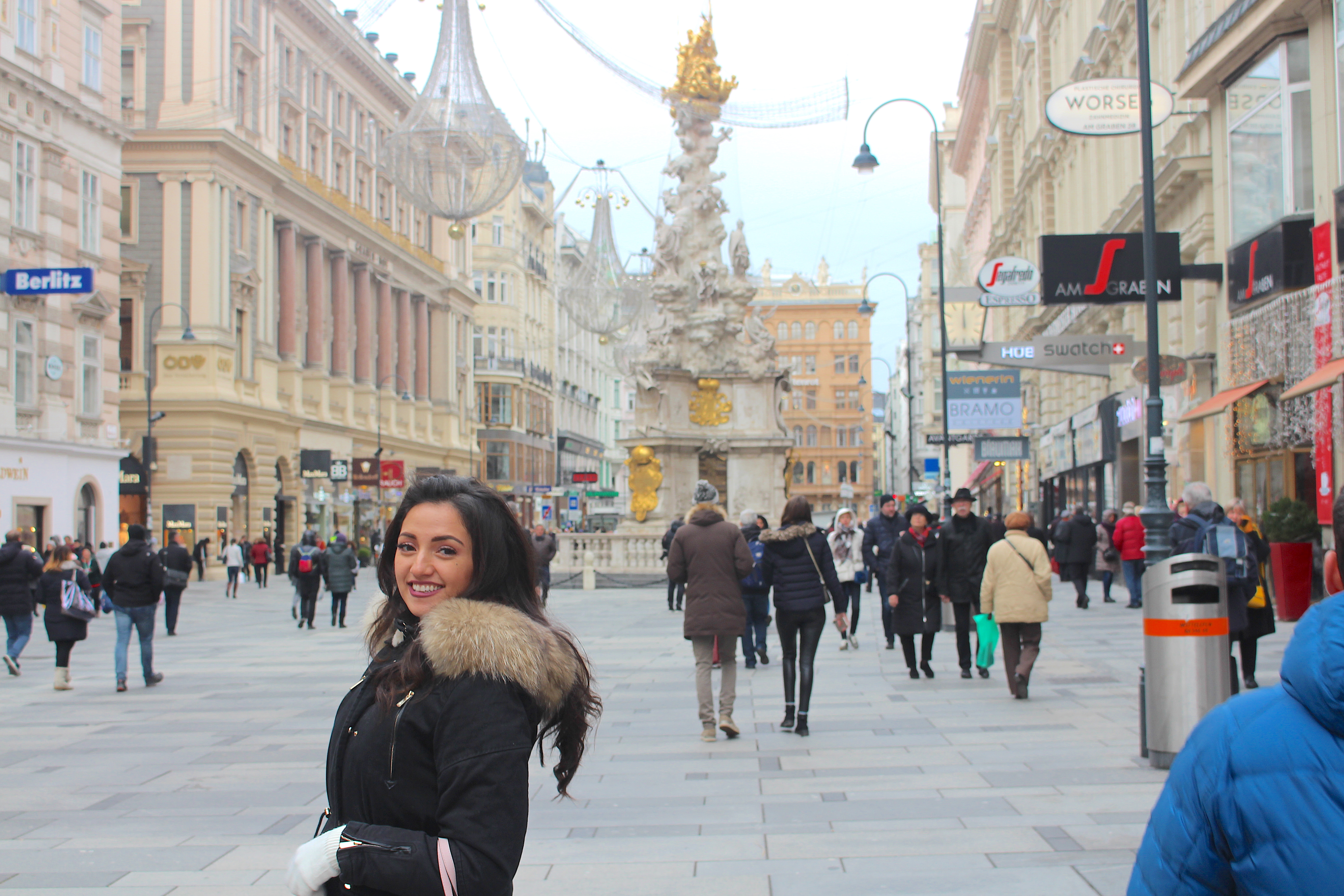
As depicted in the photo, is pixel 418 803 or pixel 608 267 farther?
pixel 608 267

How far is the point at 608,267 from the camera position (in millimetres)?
46375

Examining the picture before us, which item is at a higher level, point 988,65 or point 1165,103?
point 988,65

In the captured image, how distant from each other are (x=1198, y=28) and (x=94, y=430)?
26111mm

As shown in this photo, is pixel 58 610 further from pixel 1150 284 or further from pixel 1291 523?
pixel 1291 523

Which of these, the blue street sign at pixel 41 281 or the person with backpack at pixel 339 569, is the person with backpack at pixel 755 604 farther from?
the blue street sign at pixel 41 281

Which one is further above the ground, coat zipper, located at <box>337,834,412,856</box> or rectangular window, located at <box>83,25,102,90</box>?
rectangular window, located at <box>83,25,102,90</box>

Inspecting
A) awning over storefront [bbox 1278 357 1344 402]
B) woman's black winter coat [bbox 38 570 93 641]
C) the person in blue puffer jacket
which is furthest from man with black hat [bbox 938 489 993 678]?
the person in blue puffer jacket

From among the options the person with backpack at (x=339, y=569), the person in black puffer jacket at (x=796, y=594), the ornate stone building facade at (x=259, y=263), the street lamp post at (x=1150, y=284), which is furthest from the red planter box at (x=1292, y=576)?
the ornate stone building facade at (x=259, y=263)

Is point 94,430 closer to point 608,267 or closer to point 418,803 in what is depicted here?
point 608,267

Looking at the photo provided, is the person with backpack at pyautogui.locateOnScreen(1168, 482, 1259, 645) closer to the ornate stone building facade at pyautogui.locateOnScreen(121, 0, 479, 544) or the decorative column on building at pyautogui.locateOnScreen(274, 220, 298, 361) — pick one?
the ornate stone building facade at pyautogui.locateOnScreen(121, 0, 479, 544)

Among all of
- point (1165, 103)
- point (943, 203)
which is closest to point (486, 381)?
point (943, 203)

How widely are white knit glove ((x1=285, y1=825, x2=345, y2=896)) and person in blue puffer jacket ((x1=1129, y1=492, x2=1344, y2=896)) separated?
1.41 m

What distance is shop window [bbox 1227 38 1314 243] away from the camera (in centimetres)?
1756

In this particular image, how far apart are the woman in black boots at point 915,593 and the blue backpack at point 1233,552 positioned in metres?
3.21
